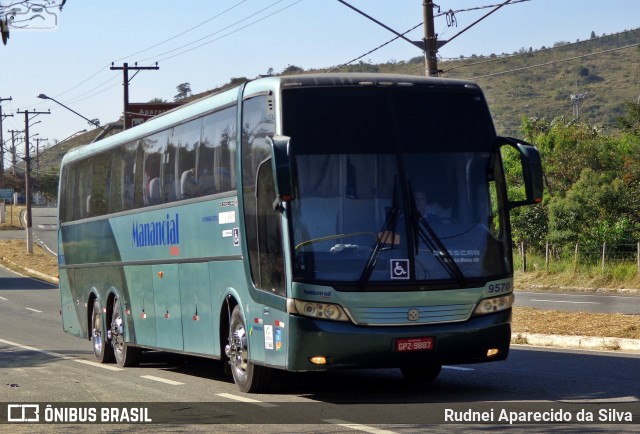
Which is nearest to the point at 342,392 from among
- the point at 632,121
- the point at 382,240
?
the point at 382,240

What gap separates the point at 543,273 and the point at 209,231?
100 feet

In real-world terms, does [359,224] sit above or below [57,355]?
above

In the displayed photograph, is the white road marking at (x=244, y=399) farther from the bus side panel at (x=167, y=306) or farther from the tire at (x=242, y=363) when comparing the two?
the bus side panel at (x=167, y=306)

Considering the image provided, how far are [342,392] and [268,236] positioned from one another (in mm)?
2218

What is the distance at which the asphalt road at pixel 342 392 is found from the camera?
10977mm

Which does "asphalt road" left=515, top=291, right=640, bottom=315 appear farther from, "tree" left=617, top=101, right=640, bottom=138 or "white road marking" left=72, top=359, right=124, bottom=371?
"tree" left=617, top=101, right=640, bottom=138

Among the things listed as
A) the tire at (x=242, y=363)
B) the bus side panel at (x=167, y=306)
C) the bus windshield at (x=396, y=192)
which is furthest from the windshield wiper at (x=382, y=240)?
the bus side panel at (x=167, y=306)

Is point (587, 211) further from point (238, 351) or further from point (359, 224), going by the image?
point (359, 224)

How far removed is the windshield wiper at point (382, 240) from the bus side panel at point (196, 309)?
319 cm

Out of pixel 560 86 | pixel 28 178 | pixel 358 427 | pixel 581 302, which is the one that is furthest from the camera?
pixel 560 86

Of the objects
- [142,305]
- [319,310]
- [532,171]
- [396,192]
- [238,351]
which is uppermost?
[532,171]

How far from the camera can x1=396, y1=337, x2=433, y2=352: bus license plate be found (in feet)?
39.5

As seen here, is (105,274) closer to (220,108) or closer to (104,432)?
(220,108)

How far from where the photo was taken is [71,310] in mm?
22938
